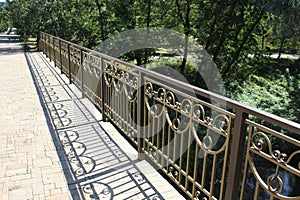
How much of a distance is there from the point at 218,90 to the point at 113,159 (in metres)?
7.64

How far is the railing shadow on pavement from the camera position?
2.62 metres

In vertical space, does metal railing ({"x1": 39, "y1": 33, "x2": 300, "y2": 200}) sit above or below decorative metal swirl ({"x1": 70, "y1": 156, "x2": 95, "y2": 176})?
above

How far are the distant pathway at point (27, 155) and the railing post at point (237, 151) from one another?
4.76 ft

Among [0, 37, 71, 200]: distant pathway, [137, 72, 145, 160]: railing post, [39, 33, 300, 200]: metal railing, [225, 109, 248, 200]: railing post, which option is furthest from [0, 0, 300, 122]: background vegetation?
[225, 109, 248, 200]: railing post

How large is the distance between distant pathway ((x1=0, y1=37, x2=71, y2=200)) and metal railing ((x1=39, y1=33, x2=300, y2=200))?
37.6 inches

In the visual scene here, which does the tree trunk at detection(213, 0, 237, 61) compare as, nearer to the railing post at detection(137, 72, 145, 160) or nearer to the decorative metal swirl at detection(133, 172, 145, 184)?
the railing post at detection(137, 72, 145, 160)

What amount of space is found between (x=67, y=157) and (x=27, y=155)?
48 cm

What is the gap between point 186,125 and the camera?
358 centimetres

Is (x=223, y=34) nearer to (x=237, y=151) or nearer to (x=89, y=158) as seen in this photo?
(x=89, y=158)

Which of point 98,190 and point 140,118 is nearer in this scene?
point 98,190

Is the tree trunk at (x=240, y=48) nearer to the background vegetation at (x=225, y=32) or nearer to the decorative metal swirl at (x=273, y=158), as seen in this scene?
the background vegetation at (x=225, y=32)

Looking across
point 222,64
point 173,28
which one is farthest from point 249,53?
point 173,28

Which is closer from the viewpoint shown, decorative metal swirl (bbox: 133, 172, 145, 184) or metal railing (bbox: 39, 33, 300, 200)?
metal railing (bbox: 39, 33, 300, 200)

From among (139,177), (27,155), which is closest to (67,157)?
(27,155)
